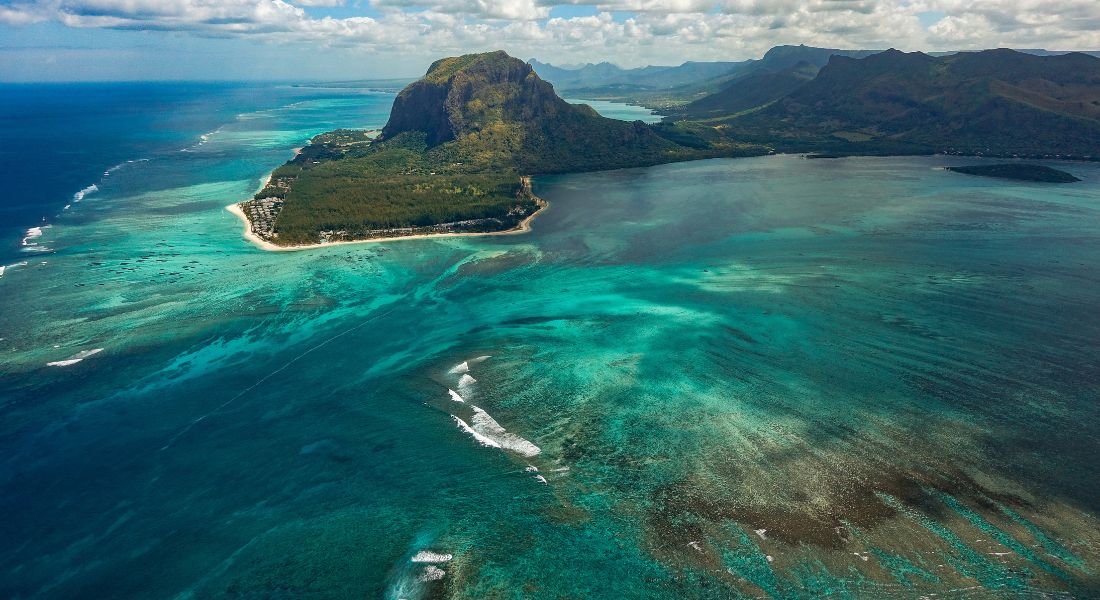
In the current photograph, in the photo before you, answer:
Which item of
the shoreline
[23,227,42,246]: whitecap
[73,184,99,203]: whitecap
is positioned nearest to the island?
the shoreline

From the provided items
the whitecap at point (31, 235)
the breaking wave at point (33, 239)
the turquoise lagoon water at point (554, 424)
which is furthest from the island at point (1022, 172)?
the whitecap at point (31, 235)

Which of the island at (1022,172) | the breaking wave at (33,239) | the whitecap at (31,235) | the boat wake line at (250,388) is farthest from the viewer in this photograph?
the island at (1022,172)

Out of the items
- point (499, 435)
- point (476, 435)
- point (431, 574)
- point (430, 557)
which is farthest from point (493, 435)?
point (431, 574)

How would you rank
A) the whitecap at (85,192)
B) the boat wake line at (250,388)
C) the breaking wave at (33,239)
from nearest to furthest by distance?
the boat wake line at (250,388), the breaking wave at (33,239), the whitecap at (85,192)

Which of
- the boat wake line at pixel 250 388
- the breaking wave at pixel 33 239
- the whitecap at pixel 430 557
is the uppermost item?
the breaking wave at pixel 33 239

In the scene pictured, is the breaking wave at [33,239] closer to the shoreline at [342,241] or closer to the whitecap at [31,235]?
the whitecap at [31,235]

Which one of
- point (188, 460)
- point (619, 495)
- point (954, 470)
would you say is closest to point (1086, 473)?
point (954, 470)

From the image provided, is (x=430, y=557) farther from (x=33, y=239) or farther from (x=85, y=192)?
(x=85, y=192)
